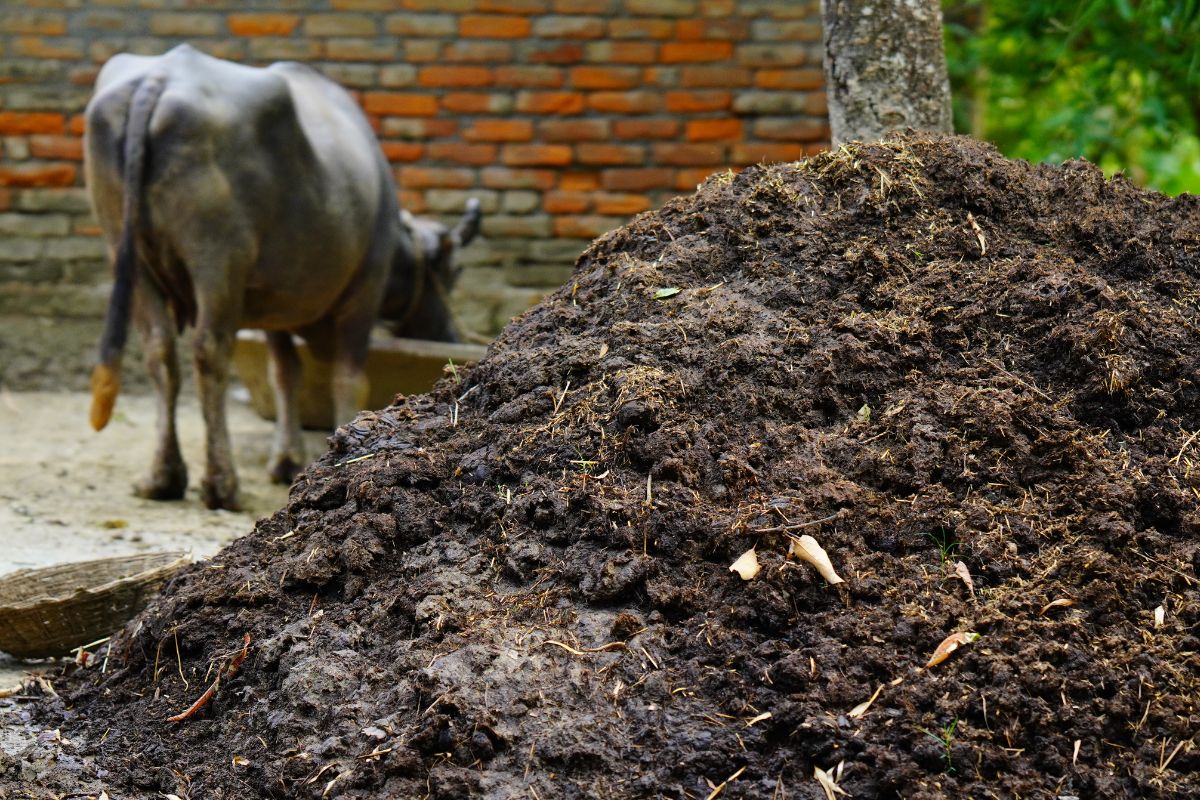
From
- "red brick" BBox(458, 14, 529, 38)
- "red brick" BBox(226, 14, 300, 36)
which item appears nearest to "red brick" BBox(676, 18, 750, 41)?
"red brick" BBox(458, 14, 529, 38)

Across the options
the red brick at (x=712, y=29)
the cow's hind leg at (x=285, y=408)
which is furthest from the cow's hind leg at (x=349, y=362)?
the red brick at (x=712, y=29)

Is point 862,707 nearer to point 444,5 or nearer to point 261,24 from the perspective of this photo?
point 444,5

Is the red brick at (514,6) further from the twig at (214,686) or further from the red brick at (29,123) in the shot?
the twig at (214,686)

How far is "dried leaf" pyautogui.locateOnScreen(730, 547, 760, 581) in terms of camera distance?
2207 millimetres

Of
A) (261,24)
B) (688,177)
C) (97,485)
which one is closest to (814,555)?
(97,485)

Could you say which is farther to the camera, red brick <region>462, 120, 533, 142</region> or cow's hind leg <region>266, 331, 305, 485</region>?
red brick <region>462, 120, 533, 142</region>

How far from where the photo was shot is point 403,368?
5930 mm

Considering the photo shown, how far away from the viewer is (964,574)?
7.20 ft

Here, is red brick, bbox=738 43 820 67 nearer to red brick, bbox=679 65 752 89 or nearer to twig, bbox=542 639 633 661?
red brick, bbox=679 65 752 89

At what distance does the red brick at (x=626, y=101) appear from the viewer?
7.49 metres

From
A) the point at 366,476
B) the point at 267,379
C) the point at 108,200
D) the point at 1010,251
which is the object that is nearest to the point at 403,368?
the point at 267,379

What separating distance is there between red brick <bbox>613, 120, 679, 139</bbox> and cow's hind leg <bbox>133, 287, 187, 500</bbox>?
3383 mm

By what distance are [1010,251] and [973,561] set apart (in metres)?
0.95

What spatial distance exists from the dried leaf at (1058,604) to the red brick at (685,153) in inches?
225
